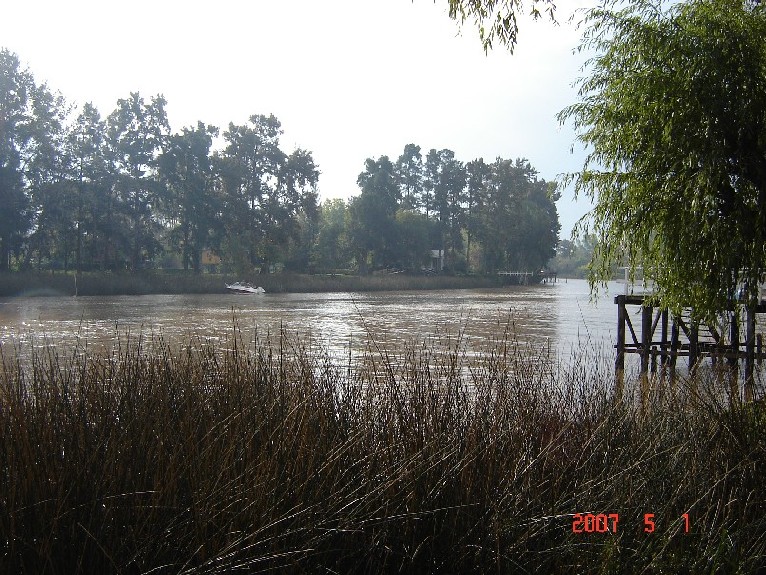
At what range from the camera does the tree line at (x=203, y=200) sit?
5575cm

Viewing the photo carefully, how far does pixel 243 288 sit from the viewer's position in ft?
209

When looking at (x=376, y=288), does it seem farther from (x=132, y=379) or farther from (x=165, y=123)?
(x=132, y=379)

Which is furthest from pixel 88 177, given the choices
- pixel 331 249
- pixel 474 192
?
pixel 474 192

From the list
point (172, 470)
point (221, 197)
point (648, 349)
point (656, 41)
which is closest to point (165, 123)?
point (221, 197)

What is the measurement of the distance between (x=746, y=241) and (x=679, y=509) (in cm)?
463

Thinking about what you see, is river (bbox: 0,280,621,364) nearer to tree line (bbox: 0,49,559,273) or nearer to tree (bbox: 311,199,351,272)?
tree line (bbox: 0,49,559,273)

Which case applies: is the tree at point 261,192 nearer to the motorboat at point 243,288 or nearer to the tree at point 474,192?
the motorboat at point 243,288

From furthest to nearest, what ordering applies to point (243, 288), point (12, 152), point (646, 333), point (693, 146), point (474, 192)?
point (474, 192) → point (243, 288) → point (12, 152) → point (646, 333) → point (693, 146)

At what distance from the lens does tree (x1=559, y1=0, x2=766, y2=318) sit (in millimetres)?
8328

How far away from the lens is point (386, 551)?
13.9 ft

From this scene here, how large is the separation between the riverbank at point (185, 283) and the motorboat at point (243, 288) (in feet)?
2.68
